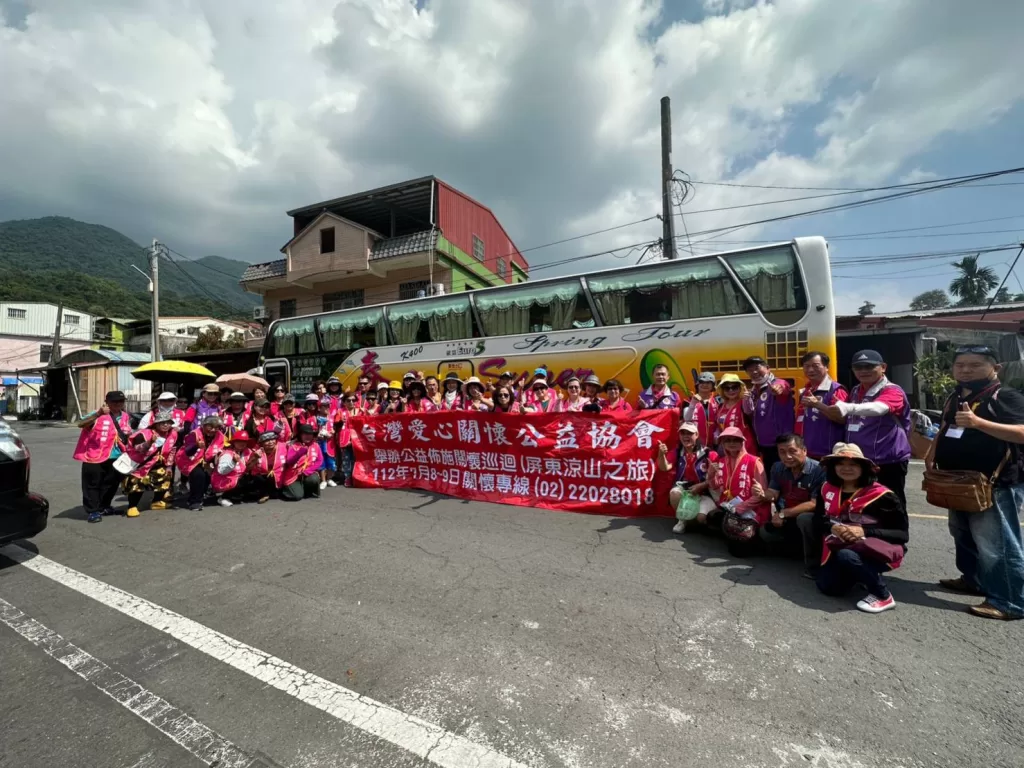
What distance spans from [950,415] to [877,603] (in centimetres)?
138

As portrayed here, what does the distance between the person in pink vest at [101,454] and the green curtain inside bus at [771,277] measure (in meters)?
8.22

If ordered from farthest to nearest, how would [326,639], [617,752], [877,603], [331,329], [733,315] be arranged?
[331,329]
[733,315]
[877,603]
[326,639]
[617,752]

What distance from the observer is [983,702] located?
7.16 ft

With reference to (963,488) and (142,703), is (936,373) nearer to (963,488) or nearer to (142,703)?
(963,488)

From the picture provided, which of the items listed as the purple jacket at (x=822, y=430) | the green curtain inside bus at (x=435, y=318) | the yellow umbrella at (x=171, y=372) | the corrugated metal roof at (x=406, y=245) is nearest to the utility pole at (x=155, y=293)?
the corrugated metal roof at (x=406, y=245)

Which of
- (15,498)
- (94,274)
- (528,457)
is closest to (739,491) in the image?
(528,457)

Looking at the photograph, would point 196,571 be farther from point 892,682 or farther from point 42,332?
point 42,332

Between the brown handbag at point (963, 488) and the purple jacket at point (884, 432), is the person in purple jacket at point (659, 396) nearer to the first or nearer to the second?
the purple jacket at point (884, 432)

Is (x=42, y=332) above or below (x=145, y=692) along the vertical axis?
above

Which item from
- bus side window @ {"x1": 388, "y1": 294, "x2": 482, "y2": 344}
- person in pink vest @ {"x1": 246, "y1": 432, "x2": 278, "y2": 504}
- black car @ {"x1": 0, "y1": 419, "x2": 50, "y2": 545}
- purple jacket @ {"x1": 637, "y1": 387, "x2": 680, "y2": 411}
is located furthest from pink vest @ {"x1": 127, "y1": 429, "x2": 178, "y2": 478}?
purple jacket @ {"x1": 637, "y1": 387, "x2": 680, "y2": 411}

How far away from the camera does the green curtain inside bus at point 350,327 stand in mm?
10547

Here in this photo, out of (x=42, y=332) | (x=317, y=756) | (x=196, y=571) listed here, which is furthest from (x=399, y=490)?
(x=42, y=332)

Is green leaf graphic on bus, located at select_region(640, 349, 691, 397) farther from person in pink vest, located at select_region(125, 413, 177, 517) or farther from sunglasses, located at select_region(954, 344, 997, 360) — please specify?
person in pink vest, located at select_region(125, 413, 177, 517)

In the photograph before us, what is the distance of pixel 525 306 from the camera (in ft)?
28.4
